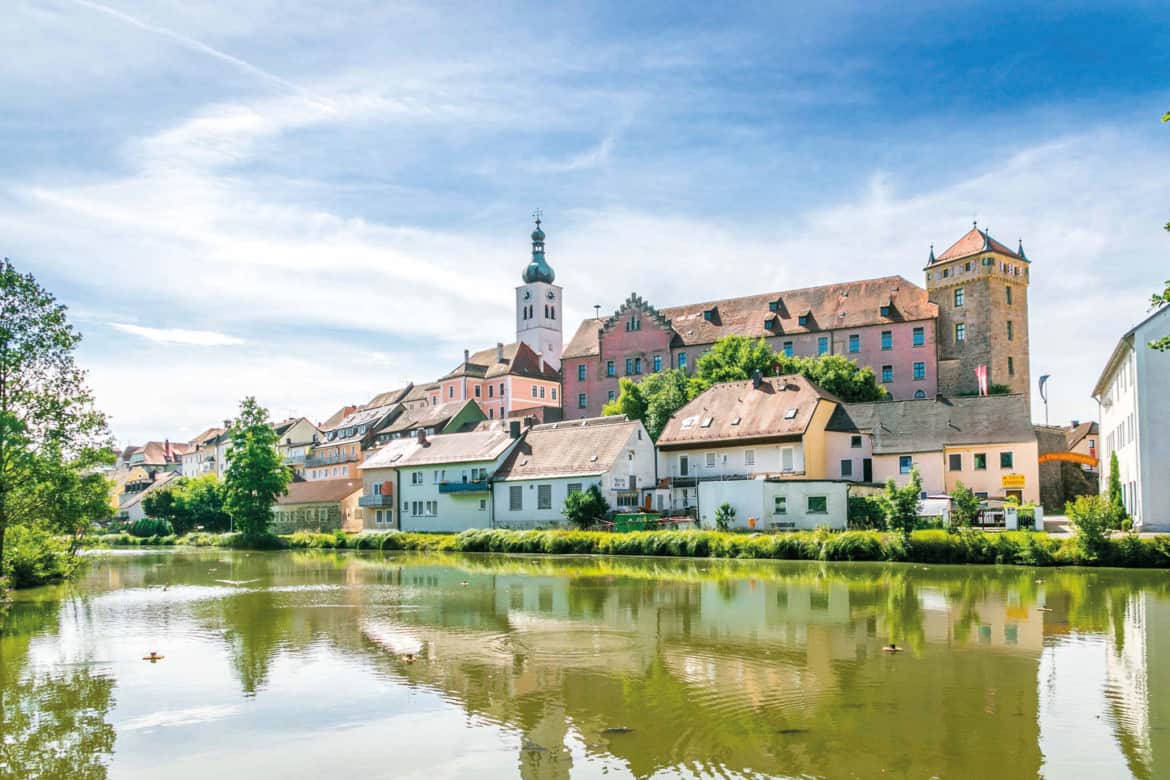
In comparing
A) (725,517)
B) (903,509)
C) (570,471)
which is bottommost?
(725,517)

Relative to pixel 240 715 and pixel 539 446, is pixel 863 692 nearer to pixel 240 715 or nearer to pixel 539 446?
pixel 240 715

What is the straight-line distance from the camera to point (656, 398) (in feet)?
210

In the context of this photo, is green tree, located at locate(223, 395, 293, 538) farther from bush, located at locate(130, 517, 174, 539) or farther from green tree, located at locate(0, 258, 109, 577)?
green tree, located at locate(0, 258, 109, 577)

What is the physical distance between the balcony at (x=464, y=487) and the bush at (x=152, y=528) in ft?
122

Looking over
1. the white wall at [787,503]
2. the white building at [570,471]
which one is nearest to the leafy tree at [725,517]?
the white wall at [787,503]

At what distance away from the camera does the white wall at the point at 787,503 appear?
44.8 metres

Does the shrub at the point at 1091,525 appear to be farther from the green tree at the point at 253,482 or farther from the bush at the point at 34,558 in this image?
the green tree at the point at 253,482

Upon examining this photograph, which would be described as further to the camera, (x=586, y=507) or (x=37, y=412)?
(x=586, y=507)

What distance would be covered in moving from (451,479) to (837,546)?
31.2m

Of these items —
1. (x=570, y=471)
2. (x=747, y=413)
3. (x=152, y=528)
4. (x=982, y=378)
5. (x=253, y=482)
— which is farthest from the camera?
(x=152, y=528)

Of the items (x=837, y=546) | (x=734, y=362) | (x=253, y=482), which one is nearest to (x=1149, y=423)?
(x=837, y=546)

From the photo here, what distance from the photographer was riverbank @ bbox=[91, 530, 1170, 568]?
32781mm

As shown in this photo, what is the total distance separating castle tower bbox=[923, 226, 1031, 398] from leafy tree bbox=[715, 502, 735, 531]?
34.6 metres

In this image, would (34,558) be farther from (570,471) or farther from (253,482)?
(253,482)
